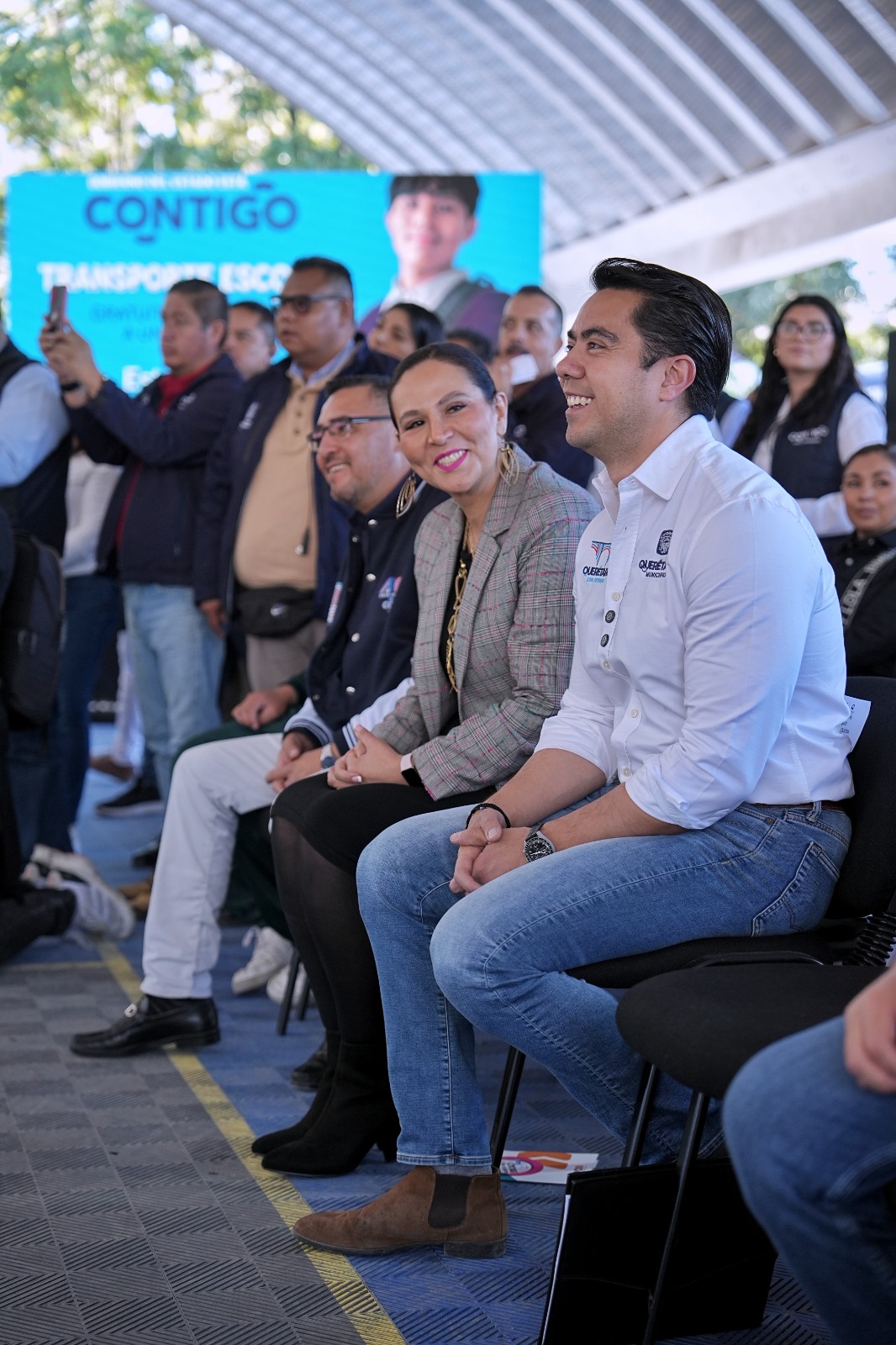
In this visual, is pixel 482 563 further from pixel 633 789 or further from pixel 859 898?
pixel 859 898

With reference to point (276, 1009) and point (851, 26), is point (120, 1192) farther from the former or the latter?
point (851, 26)

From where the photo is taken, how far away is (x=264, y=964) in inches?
155

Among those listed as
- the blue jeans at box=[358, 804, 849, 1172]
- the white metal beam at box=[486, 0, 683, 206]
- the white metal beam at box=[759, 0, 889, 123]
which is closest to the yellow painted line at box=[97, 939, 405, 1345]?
the blue jeans at box=[358, 804, 849, 1172]

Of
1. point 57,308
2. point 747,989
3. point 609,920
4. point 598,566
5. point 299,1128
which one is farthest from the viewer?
point 57,308

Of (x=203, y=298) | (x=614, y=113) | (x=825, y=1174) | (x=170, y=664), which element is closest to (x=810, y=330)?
(x=203, y=298)

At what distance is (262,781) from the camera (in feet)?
11.3

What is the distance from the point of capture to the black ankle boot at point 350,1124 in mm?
2586

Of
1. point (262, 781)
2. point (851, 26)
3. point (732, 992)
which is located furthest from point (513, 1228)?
point (851, 26)

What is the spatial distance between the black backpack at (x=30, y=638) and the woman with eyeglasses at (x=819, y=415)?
227cm

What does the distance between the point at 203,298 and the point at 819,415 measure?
216cm

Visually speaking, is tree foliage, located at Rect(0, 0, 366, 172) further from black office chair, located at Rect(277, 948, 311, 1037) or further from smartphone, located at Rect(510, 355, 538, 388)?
black office chair, located at Rect(277, 948, 311, 1037)

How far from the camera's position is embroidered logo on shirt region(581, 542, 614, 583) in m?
2.32

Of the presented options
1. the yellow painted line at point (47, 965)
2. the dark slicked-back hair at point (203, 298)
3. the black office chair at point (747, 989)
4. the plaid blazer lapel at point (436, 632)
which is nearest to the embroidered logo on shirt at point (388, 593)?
the plaid blazer lapel at point (436, 632)

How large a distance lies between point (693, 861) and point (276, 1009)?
2.11 metres
